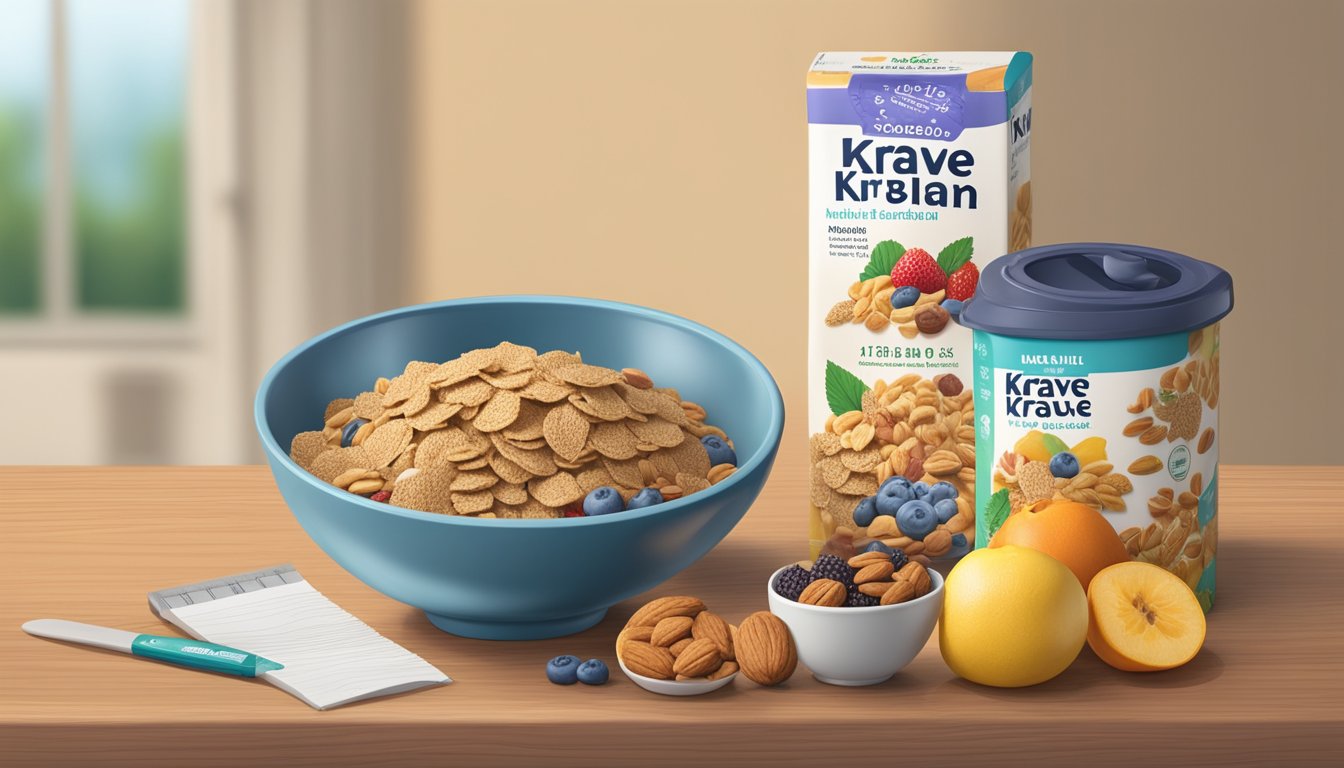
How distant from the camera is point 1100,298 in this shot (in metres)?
0.90

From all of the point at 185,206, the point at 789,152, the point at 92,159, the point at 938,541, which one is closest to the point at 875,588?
the point at 938,541

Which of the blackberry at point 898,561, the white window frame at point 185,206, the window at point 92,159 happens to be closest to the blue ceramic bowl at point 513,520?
the blackberry at point 898,561

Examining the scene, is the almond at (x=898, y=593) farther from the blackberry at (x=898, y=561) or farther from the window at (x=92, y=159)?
the window at (x=92, y=159)

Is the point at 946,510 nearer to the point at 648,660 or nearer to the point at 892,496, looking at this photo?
the point at 892,496

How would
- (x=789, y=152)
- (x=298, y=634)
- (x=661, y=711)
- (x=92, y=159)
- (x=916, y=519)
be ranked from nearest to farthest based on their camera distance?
(x=661, y=711), (x=298, y=634), (x=916, y=519), (x=789, y=152), (x=92, y=159)

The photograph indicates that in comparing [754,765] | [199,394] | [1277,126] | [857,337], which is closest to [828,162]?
[857,337]

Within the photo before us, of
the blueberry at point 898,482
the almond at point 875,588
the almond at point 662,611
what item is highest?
the almond at point 875,588

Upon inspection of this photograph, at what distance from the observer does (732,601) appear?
102 cm

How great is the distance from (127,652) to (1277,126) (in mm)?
2840

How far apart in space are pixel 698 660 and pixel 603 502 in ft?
0.36

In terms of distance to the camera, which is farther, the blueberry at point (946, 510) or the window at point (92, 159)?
the window at point (92, 159)

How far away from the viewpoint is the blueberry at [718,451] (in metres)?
1.01

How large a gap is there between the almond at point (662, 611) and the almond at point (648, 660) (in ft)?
0.06

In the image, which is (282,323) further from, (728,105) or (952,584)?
(952,584)
